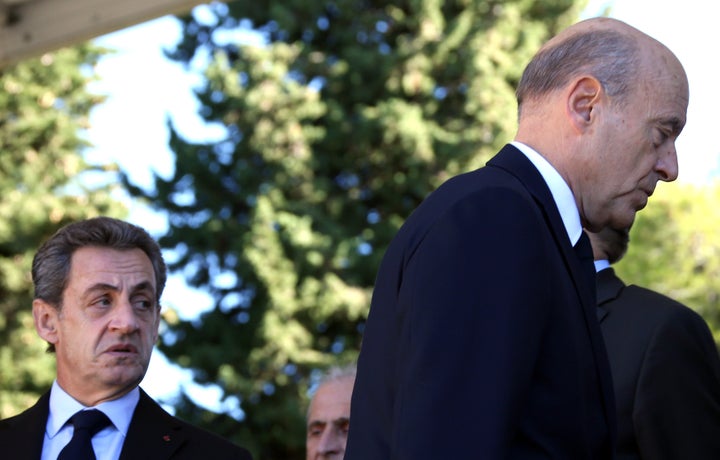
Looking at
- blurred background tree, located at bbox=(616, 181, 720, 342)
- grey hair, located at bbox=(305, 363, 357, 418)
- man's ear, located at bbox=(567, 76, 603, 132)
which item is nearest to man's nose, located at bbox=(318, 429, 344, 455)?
grey hair, located at bbox=(305, 363, 357, 418)

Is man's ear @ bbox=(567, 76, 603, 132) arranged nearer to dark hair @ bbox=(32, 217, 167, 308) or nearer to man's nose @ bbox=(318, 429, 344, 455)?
dark hair @ bbox=(32, 217, 167, 308)

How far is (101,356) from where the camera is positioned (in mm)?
3438

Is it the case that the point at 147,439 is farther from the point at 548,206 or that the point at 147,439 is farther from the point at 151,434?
the point at 548,206

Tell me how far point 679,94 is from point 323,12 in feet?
59.0

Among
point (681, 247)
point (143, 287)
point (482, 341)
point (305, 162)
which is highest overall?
point (681, 247)

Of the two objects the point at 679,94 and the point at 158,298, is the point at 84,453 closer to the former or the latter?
the point at 158,298

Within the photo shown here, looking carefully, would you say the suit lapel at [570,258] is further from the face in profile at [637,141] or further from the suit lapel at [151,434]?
the suit lapel at [151,434]

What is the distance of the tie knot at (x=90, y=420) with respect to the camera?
336 centimetres

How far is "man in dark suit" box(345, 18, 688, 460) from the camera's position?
5.54 feet

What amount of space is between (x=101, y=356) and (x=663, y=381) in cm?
151

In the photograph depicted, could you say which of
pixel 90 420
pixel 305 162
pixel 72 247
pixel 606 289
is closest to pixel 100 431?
pixel 90 420

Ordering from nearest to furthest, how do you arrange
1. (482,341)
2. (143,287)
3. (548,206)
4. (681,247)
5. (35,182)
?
(482,341) → (548,206) → (143,287) → (35,182) → (681,247)

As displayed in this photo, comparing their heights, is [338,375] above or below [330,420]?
above

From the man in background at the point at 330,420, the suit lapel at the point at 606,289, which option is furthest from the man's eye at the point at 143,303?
the suit lapel at the point at 606,289
